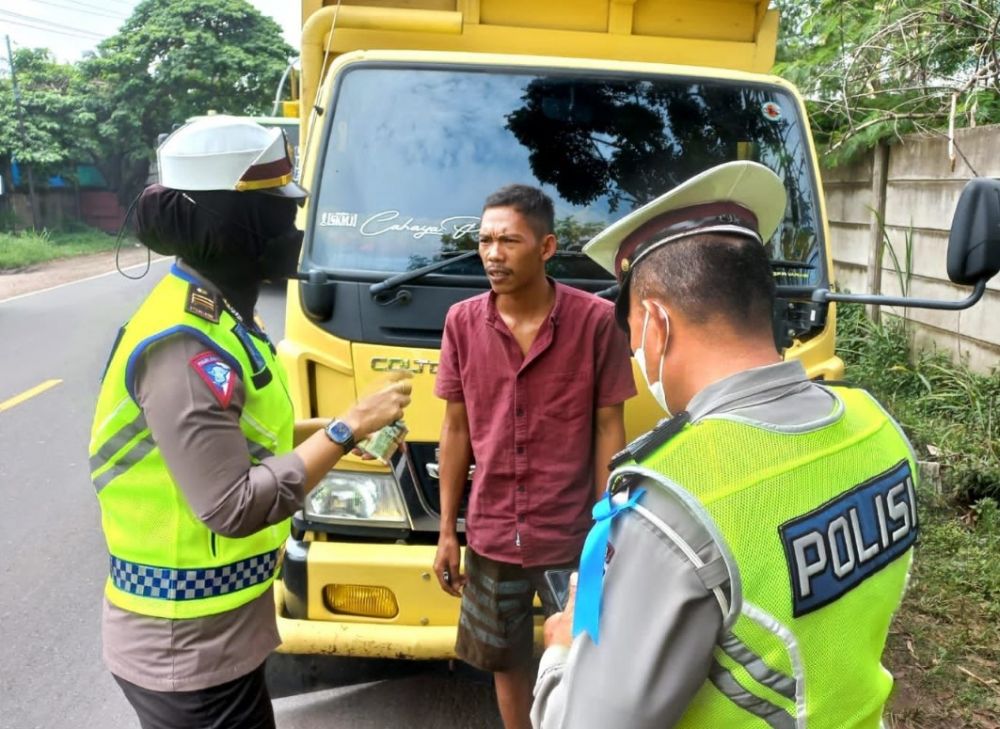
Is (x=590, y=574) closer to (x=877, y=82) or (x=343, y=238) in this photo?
(x=343, y=238)

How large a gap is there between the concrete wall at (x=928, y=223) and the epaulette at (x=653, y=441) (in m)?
4.59

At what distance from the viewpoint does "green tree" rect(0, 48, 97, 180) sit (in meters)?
23.0

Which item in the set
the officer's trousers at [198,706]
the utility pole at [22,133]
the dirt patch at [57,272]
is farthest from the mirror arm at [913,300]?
the utility pole at [22,133]

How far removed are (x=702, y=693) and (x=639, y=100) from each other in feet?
8.03

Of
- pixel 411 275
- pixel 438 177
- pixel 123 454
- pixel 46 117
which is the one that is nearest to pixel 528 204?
pixel 411 275

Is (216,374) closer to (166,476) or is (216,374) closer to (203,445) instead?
(203,445)

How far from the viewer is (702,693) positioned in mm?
1073

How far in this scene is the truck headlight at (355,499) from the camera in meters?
2.70

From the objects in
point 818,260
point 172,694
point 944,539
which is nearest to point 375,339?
point 172,694

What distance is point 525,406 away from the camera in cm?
235

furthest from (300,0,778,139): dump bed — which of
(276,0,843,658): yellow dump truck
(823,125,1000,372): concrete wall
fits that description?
(823,125,1000,372): concrete wall

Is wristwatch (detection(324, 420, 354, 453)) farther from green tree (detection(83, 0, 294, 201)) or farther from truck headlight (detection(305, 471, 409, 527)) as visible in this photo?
green tree (detection(83, 0, 294, 201))

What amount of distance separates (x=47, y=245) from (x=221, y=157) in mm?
22426

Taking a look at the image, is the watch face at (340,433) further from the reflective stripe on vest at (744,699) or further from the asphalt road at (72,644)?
the asphalt road at (72,644)
